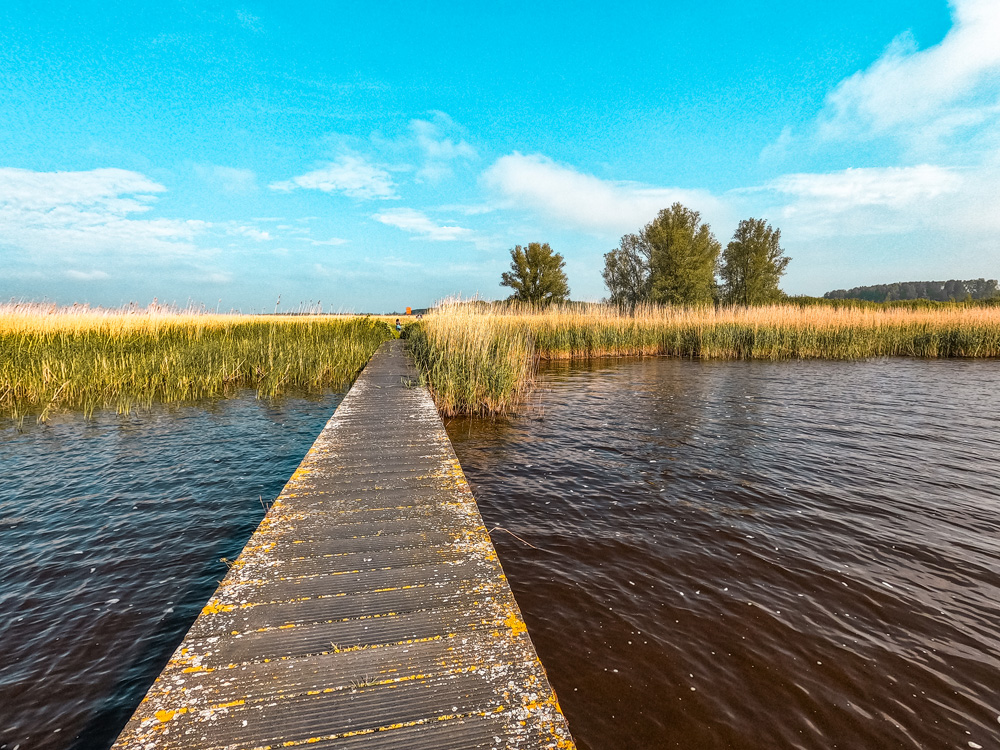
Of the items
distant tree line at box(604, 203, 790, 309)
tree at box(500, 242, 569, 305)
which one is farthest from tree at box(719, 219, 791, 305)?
tree at box(500, 242, 569, 305)

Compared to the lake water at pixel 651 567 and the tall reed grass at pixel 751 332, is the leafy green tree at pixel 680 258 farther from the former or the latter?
the lake water at pixel 651 567

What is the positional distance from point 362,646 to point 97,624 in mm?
2037

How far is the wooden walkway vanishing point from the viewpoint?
1279 mm

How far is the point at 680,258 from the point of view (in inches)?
1213

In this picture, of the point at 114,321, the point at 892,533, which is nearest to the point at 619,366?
the point at 892,533

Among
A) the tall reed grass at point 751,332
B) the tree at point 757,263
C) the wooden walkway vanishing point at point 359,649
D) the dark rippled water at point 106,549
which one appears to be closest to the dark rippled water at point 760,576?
the wooden walkway vanishing point at point 359,649

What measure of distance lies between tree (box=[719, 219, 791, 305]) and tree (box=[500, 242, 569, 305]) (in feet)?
45.5

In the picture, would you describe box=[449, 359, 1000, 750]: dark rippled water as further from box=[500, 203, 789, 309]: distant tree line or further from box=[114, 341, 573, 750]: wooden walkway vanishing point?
box=[500, 203, 789, 309]: distant tree line

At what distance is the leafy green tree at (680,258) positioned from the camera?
101 ft

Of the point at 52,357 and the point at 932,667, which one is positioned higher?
the point at 52,357

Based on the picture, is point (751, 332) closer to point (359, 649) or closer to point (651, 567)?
point (651, 567)

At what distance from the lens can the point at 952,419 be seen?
689cm

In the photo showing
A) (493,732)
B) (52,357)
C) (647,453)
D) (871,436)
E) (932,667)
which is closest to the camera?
(493,732)

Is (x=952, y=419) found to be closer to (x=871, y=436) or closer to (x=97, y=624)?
(x=871, y=436)
